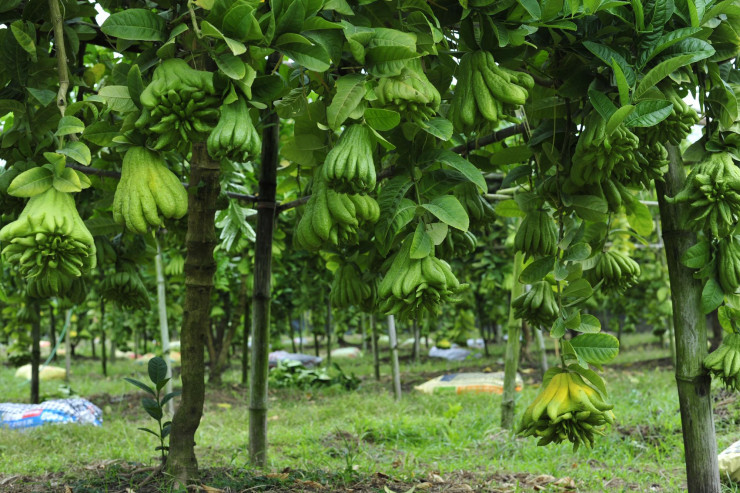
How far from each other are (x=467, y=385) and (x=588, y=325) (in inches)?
240

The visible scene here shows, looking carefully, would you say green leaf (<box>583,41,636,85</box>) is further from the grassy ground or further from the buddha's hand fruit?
the grassy ground

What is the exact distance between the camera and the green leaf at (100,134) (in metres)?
1.24

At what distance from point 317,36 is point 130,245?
4.44 feet

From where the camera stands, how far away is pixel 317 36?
1120 mm

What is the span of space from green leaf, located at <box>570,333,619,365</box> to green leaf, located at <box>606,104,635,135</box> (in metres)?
0.47

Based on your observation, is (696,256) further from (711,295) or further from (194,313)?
(194,313)

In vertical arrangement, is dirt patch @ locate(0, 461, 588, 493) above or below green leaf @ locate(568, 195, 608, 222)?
below

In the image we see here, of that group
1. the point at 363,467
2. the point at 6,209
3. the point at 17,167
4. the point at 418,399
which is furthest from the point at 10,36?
the point at 418,399

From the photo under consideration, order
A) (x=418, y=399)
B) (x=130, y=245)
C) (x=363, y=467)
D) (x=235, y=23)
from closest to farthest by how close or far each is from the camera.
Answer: (x=235, y=23) < (x=130, y=245) < (x=363, y=467) < (x=418, y=399)

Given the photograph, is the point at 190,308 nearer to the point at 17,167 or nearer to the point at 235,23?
the point at 17,167

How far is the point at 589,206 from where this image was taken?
1.49m

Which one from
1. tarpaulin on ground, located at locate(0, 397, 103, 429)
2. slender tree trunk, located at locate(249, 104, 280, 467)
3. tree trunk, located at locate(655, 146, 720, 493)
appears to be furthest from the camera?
tarpaulin on ground, located at locate(0, 397, 103, 429)

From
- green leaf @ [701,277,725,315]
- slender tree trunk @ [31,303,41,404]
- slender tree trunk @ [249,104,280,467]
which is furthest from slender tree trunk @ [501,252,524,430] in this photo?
slender tree trunk @ [31,303,41,404]

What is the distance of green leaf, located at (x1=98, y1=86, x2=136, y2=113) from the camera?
1101mm
